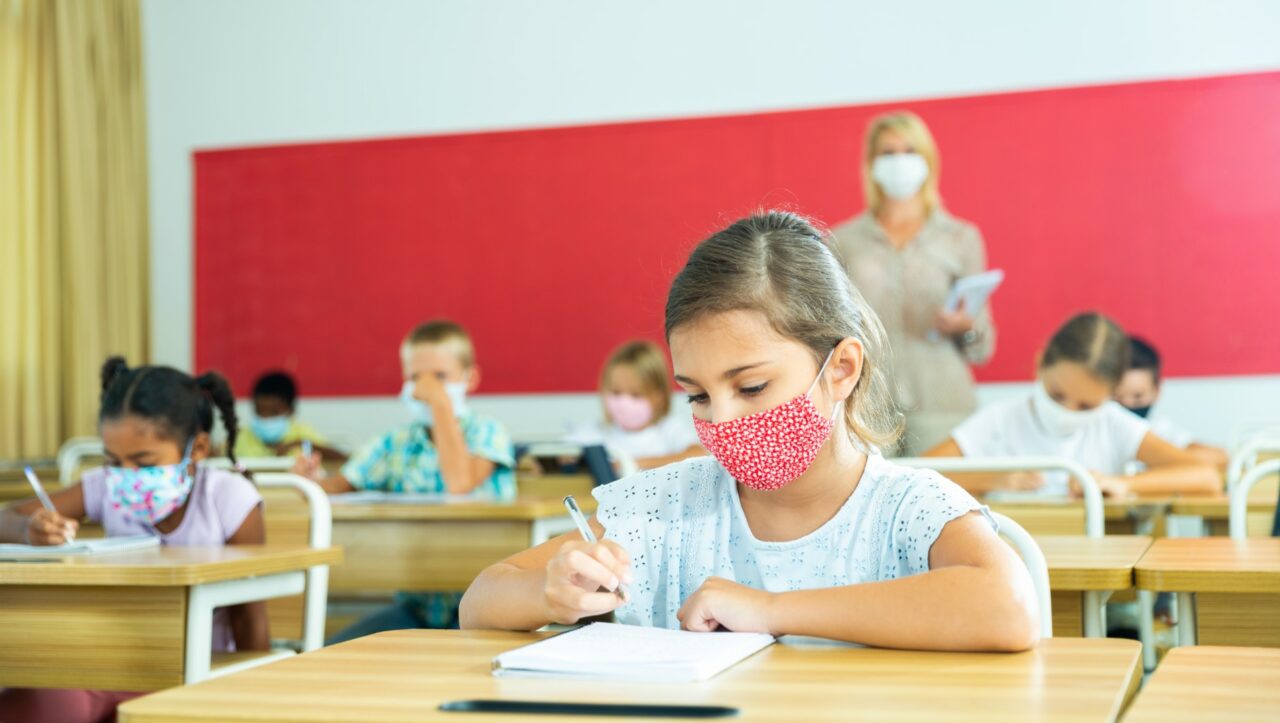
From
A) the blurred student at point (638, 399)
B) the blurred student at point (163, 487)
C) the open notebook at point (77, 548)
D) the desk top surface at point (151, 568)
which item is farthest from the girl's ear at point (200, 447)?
the blurred student at point (638, 399)

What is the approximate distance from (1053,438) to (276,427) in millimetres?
3550

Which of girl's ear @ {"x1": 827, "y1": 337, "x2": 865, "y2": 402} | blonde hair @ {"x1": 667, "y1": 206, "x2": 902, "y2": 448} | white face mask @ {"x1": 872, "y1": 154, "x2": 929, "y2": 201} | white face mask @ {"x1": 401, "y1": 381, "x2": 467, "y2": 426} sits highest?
white face mask @ {"x1": 872, "y1": 154, "x2": 929, "y2": 201}

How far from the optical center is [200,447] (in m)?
2.85

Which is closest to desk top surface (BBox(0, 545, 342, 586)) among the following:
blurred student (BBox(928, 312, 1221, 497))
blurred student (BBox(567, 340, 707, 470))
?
blurred student (BBox(928, 312, 1221, 497))

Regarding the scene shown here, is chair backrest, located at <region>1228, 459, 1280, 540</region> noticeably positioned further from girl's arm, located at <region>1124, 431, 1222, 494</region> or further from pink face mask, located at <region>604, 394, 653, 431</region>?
pink face mask, located at <region>604, 394, 653, 431</region>

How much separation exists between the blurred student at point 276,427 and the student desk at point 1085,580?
13.8 ft

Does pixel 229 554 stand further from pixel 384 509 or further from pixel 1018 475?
pixel 1018 475

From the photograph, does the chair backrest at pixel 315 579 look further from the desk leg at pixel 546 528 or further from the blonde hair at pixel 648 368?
the blonde hair at pixel 648 368

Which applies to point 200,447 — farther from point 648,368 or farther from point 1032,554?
point 648,368

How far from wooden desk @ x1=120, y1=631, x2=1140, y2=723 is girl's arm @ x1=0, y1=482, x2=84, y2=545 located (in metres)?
1.49

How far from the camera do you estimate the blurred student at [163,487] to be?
9.02 ft

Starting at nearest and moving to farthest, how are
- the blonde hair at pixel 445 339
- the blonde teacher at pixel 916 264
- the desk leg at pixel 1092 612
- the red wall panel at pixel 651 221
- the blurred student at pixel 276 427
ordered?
the desk leg at pixel 1092 612
the blonde hair at pixel 445 339
the blonde teacher at pixel 916 264
the red wall panel at pixel 651 221
the blurred student at pixel 276 427

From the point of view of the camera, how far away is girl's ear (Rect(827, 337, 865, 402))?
1.52 meters

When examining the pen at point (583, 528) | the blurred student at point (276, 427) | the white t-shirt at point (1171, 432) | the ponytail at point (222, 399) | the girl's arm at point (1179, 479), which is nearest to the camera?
the pen at point (583, 528)
